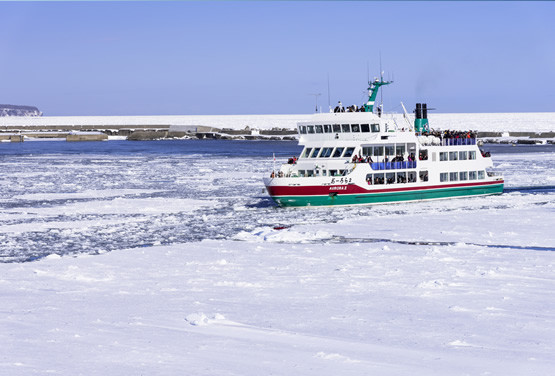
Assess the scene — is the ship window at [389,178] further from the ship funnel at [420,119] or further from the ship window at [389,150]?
the ship funnel at [420,119]

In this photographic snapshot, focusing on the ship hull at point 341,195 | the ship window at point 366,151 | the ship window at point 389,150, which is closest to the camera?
the ship hull at point 341,195

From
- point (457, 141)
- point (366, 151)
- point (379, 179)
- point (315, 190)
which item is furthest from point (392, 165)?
point (457, 141)

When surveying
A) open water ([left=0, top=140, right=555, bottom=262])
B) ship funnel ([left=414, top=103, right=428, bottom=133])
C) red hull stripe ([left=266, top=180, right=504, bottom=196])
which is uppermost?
ship funnel ([left=414, top=103, right=428, bottom=133])

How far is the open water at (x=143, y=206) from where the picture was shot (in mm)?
29422

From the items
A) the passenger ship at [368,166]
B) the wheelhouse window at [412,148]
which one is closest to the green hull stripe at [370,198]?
the passenger ship at [368,166]

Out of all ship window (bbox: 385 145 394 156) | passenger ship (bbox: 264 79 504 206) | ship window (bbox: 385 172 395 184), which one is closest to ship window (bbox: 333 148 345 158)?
passenger ship (bbox: 264 79 504 206)

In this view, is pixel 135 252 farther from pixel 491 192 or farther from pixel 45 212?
pixel 491 192

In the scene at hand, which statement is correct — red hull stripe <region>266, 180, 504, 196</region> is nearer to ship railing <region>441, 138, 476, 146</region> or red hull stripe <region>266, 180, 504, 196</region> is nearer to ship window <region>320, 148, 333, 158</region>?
ship window <region>320, 148, 333, 158</region>

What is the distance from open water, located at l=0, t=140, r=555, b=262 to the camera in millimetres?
29422

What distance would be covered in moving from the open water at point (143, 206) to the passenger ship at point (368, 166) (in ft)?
3.98

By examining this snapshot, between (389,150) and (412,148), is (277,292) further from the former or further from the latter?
(412,148)

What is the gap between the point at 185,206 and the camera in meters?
40.9

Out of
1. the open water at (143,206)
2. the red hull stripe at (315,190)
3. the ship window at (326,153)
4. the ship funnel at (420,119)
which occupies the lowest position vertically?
the open water at (143,206)

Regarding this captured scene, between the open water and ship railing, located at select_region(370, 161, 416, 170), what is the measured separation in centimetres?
245
